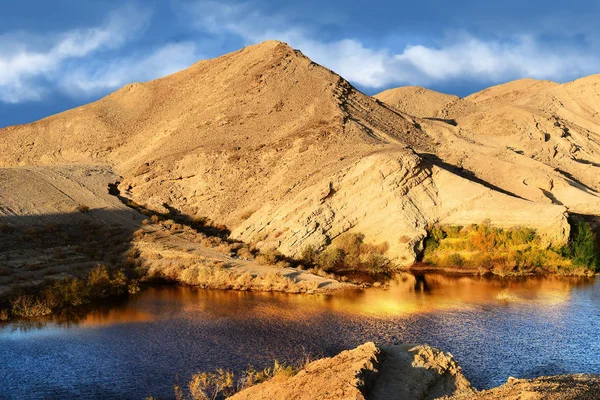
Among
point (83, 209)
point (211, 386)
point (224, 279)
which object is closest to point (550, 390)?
point (211, 386)

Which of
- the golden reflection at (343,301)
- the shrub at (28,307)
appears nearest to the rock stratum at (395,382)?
the golden reflection at (343,301)

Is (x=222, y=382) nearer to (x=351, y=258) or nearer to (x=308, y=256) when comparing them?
(x=308, y=256)

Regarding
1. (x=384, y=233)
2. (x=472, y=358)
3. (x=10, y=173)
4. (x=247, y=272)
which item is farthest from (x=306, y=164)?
(x=472, y=358)

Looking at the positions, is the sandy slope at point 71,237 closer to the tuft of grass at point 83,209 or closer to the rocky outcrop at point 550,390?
the tuft of grass at point 83,209

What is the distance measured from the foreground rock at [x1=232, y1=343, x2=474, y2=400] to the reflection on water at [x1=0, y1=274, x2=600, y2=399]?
2.85 meters

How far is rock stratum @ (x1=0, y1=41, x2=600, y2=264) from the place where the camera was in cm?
3095

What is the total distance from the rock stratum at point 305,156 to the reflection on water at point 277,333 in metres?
5.83

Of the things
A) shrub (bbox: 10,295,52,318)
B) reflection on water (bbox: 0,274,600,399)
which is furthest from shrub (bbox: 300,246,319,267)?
shrub (bbox: 10,295,52,318)

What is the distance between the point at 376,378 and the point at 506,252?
20.5 m

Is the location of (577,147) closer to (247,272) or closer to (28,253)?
(247,272)

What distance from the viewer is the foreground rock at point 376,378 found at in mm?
10844

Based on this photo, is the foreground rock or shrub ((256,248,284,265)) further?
shrub ((256,248,284,265))

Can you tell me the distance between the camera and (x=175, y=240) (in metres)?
31.2

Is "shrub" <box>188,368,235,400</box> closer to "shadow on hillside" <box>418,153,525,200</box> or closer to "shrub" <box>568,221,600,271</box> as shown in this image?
"shrub" <box>568,221,600,271</box>
